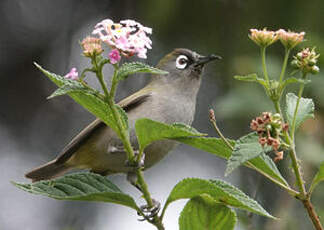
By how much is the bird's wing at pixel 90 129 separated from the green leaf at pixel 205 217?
197 centimetres

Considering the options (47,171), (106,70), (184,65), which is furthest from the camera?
(106,70)

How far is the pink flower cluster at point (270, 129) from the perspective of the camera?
1.76 m

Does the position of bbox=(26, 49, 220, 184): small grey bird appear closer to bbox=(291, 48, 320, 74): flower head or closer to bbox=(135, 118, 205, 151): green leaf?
bbox=(135, 118, 205, 151): green leaf

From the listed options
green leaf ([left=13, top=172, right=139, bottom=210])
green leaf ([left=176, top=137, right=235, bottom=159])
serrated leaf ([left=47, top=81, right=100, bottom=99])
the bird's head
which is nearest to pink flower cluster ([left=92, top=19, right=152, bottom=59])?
serrated leaf ([left=47, top=81, right=100, bottom=99])

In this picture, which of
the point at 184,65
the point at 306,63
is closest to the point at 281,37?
the point at 306,63

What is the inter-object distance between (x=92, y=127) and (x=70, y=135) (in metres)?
4.27

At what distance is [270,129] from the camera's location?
1.78 m

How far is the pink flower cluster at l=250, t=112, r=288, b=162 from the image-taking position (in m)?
1.76

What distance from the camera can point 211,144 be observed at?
1990 millimetres

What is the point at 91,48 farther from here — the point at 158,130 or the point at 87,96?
the point at 158,130

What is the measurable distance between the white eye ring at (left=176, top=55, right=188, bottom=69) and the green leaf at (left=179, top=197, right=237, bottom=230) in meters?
2.91

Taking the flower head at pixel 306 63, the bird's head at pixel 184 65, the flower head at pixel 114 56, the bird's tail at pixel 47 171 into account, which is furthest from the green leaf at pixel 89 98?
the bird's head at pixel 184 65

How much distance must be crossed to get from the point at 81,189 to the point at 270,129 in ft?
2.02

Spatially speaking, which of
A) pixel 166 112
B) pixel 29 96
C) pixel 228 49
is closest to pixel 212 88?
pixel 228 49
